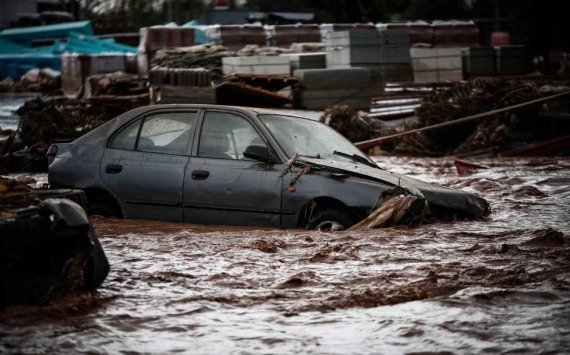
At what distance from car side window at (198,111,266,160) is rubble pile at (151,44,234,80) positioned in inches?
501

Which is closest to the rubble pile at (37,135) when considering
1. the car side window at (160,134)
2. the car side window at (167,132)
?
the car side window at (160,134)

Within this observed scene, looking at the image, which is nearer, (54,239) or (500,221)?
(54,239)

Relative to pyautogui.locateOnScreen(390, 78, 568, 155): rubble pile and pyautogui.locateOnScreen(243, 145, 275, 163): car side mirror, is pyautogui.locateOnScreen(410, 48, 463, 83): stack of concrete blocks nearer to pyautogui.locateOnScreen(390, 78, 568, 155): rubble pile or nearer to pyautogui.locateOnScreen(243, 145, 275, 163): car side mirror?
pyautogui.locateOnScreen(390, 78, 568, 155): rubble pile

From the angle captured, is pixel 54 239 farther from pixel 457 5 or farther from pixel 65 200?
pixel 457 5

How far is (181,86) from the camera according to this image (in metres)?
19.5

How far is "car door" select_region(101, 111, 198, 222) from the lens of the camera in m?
9.37

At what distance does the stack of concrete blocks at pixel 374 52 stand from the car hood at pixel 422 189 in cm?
1406

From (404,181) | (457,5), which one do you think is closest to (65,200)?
(404,181)

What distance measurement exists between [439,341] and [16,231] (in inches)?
97.8

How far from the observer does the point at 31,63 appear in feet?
141

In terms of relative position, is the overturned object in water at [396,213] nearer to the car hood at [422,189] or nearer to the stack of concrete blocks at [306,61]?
the car hood at [422,189]

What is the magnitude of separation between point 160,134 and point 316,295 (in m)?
3.61

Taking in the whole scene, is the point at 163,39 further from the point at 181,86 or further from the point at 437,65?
the point at 181,86

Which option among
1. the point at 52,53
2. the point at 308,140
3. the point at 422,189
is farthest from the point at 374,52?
the point at 52,53
